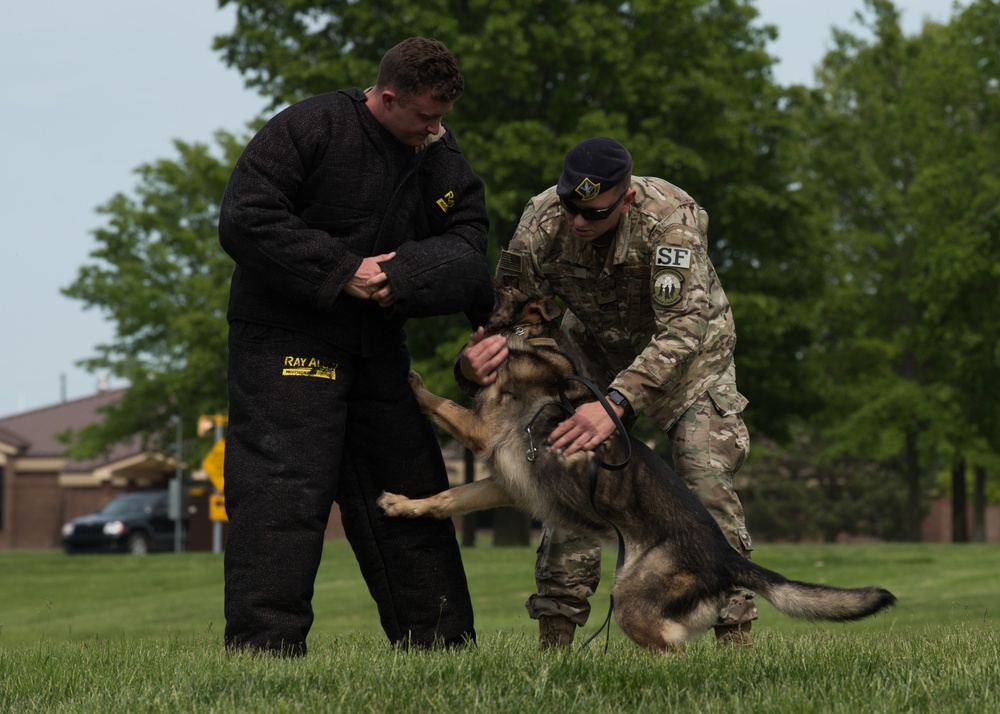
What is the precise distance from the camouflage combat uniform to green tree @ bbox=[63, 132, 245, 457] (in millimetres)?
27324

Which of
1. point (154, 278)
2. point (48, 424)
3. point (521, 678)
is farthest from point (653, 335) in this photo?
point (48, 424)

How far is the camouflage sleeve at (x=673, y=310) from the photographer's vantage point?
5.35m

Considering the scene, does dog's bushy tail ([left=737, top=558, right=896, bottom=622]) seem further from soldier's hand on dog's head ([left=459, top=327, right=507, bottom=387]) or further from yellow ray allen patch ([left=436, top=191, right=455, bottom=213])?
yellow ray allen patch ([left=436, top=191, right=455, bottom=213])

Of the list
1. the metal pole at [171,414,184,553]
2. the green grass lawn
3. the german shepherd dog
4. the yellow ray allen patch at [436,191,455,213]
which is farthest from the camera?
the metal pole at [171,414,184,553]

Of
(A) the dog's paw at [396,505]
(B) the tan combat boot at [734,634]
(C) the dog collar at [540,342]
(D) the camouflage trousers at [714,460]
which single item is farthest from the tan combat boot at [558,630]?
(C) the dog collar at [540,342]

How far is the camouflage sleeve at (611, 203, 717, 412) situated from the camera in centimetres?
535

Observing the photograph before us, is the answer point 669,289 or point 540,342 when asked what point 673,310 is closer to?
point 669,289

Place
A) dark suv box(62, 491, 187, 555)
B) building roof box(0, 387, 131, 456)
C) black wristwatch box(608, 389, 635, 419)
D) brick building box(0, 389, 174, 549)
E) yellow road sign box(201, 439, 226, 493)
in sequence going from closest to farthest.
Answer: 1. black wristwatch box(608, 389, 635, 419)
2. yellow road sign box(201, 439, 226, 493)
3. dark suv box(62, 491, 187, 555)
4. brick building box(0, 389, 174, 549)
5. building roof box(0, 387, 131, 456)

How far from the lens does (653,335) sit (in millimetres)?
5824

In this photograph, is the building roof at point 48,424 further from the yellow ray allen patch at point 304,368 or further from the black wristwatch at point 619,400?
the black wristwatch at point 619,400

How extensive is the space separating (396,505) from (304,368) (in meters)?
0.87

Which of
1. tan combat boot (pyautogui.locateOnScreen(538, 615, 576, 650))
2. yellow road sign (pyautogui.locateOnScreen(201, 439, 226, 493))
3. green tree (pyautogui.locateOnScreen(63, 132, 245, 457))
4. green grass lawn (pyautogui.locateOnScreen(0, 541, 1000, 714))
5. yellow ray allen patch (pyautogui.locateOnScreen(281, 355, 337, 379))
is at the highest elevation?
green tree (pyautogui.locateOnScreen(63, 132, 245, 457))

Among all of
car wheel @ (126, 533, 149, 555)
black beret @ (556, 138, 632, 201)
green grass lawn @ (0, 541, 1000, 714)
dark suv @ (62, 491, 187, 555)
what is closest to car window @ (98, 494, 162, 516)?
dark suv @ (62, 491, 187, 555)

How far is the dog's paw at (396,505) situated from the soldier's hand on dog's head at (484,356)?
27.8 inches
